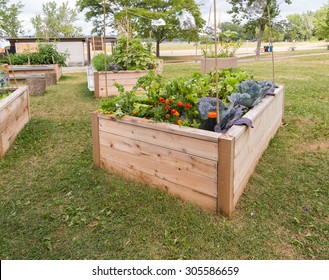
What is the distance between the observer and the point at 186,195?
8.41ft

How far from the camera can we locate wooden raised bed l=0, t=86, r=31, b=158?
3.69 metres

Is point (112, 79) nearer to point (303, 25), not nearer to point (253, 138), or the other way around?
point (253, 138)

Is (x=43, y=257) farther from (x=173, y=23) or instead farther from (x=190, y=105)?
(x=173, y=23)

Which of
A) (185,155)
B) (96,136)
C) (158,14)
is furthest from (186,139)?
(158,14)

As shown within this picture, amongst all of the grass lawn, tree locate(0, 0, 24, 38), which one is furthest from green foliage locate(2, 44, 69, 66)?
tree locate(0, 0, 24, 38)

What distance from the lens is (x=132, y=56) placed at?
7.36 metres

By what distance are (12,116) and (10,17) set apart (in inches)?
1299

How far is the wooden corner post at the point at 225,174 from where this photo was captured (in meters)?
2.21

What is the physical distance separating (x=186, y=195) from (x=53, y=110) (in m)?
4.12

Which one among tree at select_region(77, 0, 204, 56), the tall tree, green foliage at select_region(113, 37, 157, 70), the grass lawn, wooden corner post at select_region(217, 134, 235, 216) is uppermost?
the tall tree

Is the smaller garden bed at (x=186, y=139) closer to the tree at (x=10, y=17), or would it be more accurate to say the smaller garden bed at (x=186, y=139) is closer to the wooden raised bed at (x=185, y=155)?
the wooden raised bed at (x=185, y=155)

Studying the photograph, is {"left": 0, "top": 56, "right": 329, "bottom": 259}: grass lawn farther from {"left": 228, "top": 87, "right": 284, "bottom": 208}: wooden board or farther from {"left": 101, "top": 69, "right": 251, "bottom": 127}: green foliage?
{"left": 101, "top": 69, "right": 251, "bottom": 127}: green foliage

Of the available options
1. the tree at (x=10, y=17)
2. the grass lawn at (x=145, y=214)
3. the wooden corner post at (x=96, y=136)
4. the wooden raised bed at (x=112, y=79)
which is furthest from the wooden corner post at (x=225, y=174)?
the tree at (x=10, y=17)

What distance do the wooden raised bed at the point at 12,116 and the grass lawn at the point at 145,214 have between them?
0.57 feet
